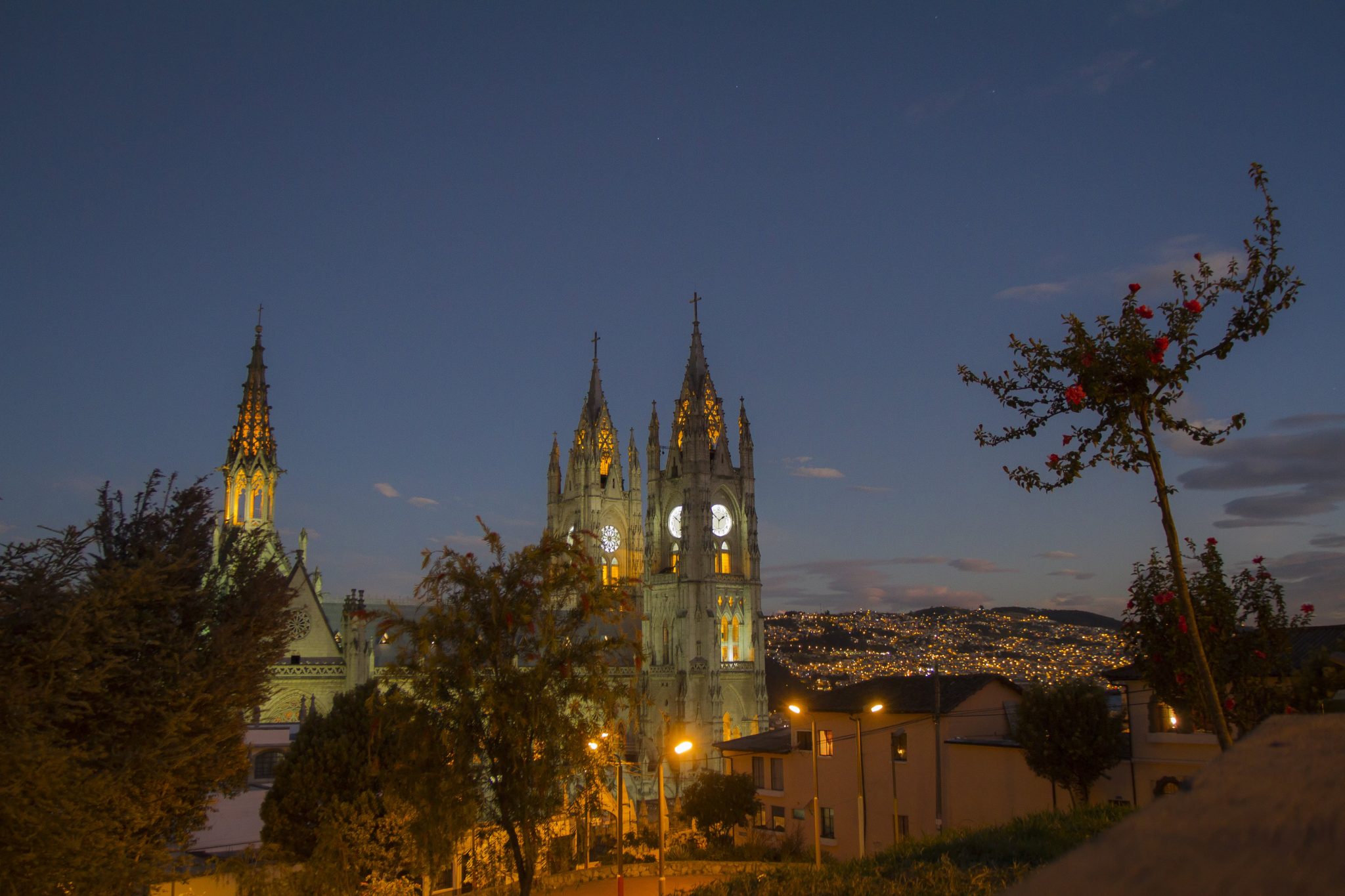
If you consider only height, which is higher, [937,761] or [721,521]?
[721,521]

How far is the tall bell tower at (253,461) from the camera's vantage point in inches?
2512

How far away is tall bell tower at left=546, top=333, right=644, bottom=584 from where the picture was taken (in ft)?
317

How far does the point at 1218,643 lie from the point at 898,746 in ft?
80.5

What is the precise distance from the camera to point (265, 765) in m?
40.3

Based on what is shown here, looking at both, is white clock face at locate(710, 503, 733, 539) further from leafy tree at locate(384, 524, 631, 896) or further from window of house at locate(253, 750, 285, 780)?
leafy tree at locate(384, 524, 631, 896)

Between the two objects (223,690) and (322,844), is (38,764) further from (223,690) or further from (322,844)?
(322,844)

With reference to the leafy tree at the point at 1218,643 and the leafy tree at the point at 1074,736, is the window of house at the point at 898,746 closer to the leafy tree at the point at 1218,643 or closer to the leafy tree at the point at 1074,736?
the leafy tree at the point at 1074,736

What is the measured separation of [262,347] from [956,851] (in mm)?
61748

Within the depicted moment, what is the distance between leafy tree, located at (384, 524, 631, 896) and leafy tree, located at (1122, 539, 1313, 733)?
391 inches

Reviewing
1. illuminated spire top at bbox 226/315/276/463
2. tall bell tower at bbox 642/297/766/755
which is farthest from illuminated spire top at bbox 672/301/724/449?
illuminated spire top at bbox 226/315/276/463

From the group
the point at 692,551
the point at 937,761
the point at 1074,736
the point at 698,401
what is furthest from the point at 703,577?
the point at 1074,736

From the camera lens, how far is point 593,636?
2197 centimetres

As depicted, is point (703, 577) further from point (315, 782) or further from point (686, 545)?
point (315, 782)

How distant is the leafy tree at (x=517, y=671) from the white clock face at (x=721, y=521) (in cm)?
6713
